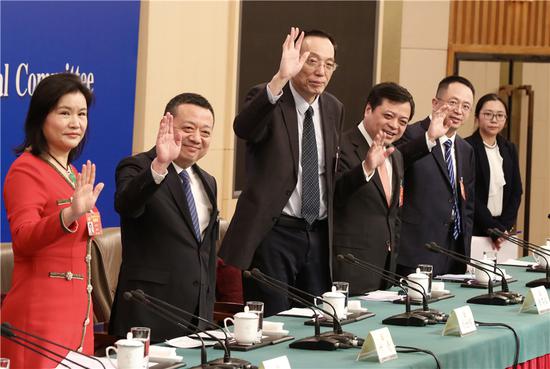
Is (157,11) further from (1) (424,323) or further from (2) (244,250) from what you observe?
(1) (424,323)

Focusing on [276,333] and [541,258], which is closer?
[276,333]

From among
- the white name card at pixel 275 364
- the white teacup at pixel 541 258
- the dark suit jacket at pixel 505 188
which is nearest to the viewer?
the white name card at pixel 275 364

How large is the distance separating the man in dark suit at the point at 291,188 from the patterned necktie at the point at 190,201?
1.47ft

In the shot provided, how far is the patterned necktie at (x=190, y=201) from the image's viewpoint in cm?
411

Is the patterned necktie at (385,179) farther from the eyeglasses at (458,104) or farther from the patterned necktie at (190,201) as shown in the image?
the patterned necktie at (190,201)

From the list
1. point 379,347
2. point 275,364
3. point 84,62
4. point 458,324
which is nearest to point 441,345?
point 458,324

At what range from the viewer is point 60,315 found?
357 cm

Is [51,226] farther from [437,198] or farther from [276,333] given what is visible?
[437,198]

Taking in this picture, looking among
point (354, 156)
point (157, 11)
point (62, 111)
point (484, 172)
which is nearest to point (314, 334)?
point (62, 111)

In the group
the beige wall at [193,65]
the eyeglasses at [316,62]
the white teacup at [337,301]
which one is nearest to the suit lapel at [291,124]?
the eyeglasses at [316,62]

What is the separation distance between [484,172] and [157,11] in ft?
7.59

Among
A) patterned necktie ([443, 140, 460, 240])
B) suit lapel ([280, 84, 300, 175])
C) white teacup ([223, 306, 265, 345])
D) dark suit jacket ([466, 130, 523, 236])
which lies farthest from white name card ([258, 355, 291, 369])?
dark suit jacket ([466, 130, 523, 236])

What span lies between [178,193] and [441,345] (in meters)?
1.11

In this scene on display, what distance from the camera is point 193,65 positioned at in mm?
7086
